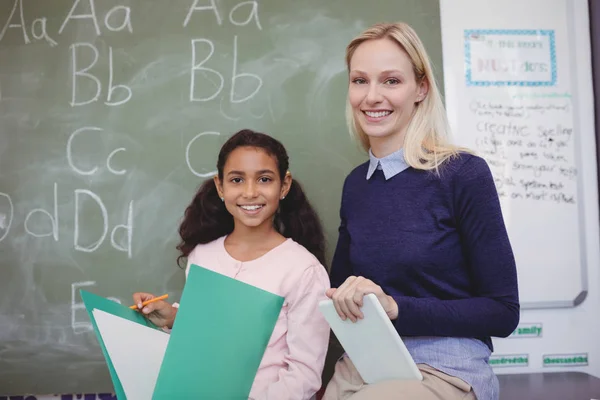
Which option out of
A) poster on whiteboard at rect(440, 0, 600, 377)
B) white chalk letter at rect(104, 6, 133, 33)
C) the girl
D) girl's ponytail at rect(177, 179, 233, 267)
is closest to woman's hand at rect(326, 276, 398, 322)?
the girl

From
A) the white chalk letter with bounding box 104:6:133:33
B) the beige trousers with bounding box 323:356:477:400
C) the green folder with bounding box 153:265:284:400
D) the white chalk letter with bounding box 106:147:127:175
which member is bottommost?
the beige trousers with bounding box 323:356:477:400

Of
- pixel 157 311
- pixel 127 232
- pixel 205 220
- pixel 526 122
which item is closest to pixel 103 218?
pixel 127 232

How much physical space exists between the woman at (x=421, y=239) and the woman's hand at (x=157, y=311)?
1.44ft

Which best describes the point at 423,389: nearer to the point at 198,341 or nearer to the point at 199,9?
the point at 198,341

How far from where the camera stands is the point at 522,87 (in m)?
1.79

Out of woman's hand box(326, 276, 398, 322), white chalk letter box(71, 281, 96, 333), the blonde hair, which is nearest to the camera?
woman's hand box(326, 276, 398, 322)

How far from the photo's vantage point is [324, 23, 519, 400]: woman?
1027 millimetres

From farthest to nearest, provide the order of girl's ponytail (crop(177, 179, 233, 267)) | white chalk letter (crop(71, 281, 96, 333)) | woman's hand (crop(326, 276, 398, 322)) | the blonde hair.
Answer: white chalk letter (crop(71, 281, 96, 333)) → girl's ponytail (crop(177, 179, 233, 267)) → the blonde hair → woman's hand (crop(326, 276, 398, 322))

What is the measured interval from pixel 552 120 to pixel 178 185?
1.22 m

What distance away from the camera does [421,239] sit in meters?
1.11

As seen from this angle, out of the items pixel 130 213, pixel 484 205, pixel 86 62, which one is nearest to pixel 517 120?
pixel 484 205

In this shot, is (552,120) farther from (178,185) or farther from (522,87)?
(178,185)

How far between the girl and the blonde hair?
0.37 m

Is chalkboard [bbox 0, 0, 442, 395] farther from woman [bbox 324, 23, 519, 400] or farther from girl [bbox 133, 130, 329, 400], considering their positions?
woman [bbox 324, 23, 519, 400]
